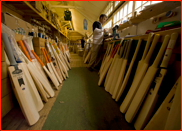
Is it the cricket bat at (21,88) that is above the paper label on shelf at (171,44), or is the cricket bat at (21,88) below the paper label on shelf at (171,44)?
below

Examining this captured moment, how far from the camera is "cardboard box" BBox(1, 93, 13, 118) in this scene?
774 mm

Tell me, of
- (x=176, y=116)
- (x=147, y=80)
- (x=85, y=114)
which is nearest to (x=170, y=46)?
(x=147, y=80)

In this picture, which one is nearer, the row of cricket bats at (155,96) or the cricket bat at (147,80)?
the row of cricket bats at (155,96)

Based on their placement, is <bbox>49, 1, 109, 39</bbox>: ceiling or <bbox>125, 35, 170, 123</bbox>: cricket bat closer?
<bbox>125, 35, 170, 123</bbox>: cricket bat

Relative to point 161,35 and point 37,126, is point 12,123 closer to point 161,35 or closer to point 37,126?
point 37,126

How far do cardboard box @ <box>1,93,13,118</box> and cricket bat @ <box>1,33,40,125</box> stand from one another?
203 millimetres

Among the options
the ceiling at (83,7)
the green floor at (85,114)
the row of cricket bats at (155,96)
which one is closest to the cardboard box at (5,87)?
the green floor at (85,114)

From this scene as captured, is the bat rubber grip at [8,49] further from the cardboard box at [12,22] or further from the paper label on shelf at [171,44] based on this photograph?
the paper label on shelf at [171,44]

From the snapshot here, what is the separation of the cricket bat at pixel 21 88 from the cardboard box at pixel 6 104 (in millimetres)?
203

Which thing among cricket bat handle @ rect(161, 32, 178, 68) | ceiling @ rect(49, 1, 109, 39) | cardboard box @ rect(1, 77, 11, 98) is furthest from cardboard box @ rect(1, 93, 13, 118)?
ceiling @ rect(49, 1, 109, 39)

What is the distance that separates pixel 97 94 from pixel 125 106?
0.50m

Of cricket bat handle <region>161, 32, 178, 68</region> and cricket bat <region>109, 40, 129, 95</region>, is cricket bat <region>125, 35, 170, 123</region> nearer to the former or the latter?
cricket bat handle <region>161, 32, 178, 68</region>

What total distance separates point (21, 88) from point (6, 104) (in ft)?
1.00

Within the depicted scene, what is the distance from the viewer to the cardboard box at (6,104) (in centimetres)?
77
